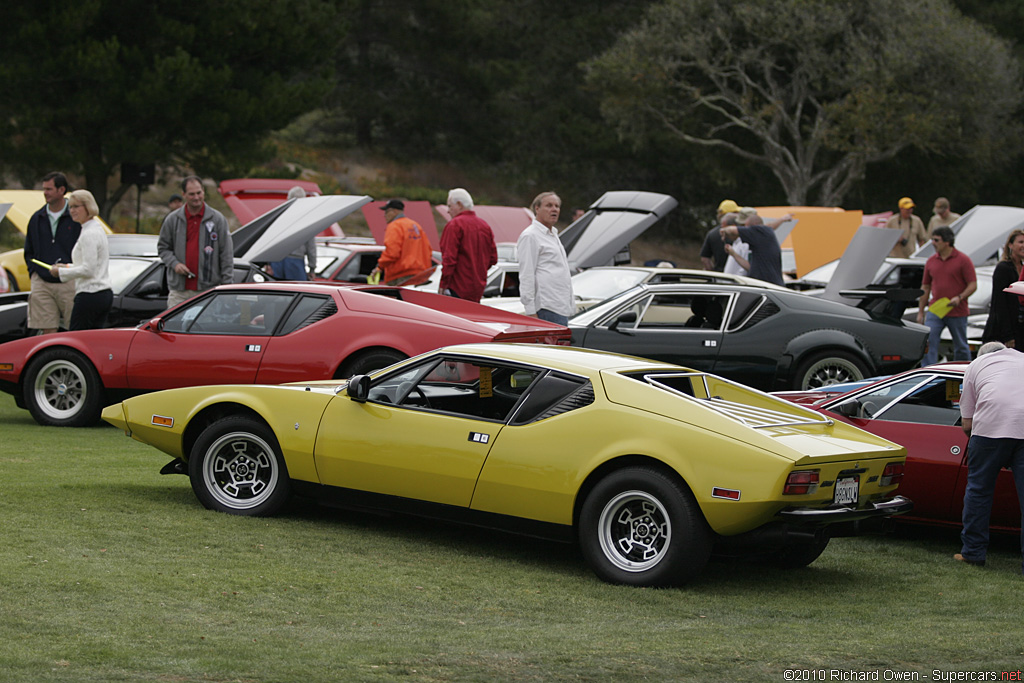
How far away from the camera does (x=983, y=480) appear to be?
6.53 m

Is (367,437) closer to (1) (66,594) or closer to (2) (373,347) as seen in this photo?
(1) (66,594)

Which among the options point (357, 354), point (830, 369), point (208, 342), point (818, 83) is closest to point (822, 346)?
point (830, 369)

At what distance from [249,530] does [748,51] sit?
3850 centimetres

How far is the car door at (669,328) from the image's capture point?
11.4m

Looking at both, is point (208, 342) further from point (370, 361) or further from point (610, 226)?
point (610, 226)

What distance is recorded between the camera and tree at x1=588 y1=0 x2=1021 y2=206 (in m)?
40.4

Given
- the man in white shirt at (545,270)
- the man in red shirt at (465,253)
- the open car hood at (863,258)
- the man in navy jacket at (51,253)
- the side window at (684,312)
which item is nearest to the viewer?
the man in white shirt at (545,270)

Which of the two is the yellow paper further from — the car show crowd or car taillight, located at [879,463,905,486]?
car taillight, located at [879,463,905,486]

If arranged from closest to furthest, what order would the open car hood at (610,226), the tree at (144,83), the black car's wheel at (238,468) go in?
the black car's wheel at (238,468)
the open car hood at (610,226)
the tree at (144,83)

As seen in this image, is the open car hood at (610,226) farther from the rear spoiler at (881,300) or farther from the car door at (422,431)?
the car door at (422,431)

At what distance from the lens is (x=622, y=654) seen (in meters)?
4.67

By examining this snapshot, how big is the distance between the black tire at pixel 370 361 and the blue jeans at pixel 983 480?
436 centimetres

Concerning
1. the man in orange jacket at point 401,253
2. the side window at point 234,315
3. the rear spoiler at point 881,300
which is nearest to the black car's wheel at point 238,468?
the side window at point 234,315

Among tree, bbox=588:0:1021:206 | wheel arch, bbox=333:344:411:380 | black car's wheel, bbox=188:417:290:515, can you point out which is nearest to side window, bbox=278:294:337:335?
wheel arch, bbox=333:344:411:380
